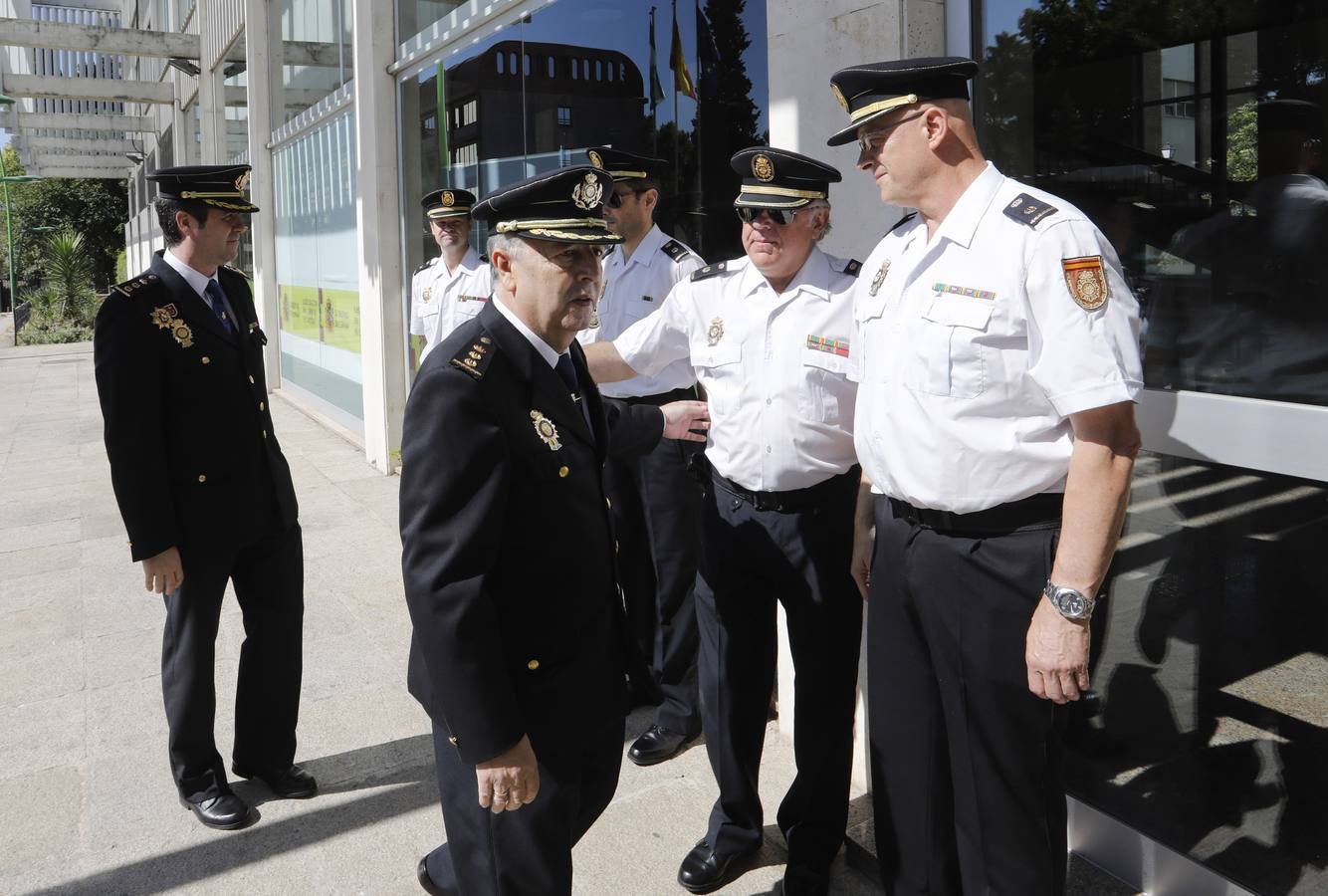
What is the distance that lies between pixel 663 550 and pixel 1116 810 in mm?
1762

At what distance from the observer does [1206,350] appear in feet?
8.64

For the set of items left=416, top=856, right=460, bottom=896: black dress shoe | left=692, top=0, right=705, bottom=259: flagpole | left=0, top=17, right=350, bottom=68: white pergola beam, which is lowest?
left=416, top=856, right=460, bottom=896: black dress shoe

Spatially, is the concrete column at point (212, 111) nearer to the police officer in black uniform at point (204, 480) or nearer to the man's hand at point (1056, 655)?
the police officer in black uniform at point (204, 480)

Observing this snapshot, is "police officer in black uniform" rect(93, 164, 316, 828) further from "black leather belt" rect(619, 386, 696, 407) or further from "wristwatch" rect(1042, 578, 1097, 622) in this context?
"wristwatch" rect(1042, 578, 1097, 622)

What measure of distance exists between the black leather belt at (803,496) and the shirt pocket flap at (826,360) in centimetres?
29

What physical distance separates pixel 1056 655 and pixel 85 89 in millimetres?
23787

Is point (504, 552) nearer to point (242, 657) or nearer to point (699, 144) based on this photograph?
point (242, 657)

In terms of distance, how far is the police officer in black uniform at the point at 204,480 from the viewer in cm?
314

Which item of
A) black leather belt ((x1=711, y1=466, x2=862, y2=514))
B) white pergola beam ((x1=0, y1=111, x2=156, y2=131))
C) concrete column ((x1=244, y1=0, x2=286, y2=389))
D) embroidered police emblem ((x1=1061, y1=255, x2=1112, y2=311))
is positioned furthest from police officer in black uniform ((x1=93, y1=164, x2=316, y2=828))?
white pergola beam ((x1=0, y1=111, x2=156, y2=131))

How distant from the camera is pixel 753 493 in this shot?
296 cm

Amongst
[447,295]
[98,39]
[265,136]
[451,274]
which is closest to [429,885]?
[447,295]

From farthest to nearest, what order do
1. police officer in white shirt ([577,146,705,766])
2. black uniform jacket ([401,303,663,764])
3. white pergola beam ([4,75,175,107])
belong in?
white pergola beam ([4,75,175,107])
police officer in white shirt ([577,146,705,766])
black uniform jacket ([401,303,663,764])

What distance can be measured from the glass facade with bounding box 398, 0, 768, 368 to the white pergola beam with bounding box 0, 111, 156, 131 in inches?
914

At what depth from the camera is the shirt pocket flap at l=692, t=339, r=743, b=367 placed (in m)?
3.04
